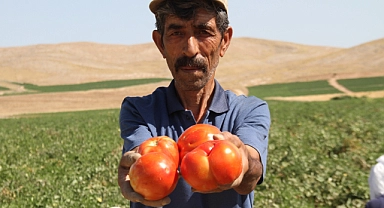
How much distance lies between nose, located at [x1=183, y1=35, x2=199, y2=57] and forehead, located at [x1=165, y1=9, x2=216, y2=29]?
0.24 feet

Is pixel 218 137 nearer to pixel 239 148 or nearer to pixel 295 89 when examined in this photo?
pixel 239 148

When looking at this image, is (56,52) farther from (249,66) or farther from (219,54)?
(219,54)

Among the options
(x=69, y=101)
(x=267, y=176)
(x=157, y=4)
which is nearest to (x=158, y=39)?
(x=157, y=4)

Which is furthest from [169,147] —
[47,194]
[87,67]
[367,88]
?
[87,67]

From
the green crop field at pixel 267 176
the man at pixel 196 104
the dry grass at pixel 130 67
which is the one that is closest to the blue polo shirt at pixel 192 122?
the man at pixel 196 104

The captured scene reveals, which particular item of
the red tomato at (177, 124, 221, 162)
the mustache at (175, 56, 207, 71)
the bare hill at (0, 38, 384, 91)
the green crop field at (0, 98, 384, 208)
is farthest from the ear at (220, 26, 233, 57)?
the bare hill at (0, 38, 384, 91)

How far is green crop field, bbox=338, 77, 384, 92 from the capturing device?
5872cm

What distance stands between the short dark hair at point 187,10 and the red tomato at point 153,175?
70 centimetres

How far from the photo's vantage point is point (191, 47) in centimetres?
251

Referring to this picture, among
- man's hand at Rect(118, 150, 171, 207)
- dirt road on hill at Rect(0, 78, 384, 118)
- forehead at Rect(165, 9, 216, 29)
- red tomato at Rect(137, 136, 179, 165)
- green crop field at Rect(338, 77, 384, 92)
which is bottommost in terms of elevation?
dirt road on hill at Rect(0, 78, 384, 118)

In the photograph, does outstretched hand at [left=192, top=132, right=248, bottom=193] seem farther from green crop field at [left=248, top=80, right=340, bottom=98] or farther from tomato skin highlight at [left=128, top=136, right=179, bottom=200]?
green crop field at [left=248, top=80, right=340, bottom=98]

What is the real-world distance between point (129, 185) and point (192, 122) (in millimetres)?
576

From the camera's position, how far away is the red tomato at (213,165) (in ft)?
6.84

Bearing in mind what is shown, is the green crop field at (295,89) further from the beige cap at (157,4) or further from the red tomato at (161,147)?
the red tomato at (161,147)
